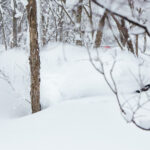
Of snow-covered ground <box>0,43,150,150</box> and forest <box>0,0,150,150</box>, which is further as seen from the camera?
snow-covered ground <box>0,43,150,150</box>

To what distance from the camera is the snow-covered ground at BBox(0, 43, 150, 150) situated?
3836 millimetres

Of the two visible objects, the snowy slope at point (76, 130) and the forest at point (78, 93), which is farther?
the snowy slope at point (76, 130)

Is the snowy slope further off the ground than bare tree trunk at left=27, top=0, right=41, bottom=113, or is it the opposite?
bare tree trunk at left=27, top=0, right=41, bottom=113

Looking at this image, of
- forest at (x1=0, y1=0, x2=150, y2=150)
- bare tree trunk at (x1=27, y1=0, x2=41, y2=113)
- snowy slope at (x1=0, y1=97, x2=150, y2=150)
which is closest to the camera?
forest at (x1=0, y1=0, x2=150, y2=150)

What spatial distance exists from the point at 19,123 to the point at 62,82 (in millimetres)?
1529

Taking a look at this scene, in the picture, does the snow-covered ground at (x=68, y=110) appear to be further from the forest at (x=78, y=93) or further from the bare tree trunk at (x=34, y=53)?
the bare tree trunk at (x=34, y=53)

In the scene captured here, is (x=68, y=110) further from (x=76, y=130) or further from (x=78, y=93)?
(x=78, y=93)

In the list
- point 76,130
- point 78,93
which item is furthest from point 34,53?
point 76,130

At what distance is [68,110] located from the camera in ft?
15.4

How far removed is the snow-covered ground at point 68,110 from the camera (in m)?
3.84

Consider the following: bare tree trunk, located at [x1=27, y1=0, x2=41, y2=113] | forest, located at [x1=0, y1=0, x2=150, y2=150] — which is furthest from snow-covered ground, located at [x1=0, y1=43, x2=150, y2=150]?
bare tree trunk, located at [x1=27, y1=0, x2=41, y2=113]

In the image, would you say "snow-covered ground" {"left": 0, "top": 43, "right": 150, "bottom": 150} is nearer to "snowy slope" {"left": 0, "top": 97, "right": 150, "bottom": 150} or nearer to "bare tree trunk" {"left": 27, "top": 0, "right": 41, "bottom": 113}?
"snowy slope" {"left": 0, "top": 97, "right": 150, "bottom": 150}

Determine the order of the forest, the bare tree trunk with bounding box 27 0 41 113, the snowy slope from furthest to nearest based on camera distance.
Result: the bare tree trunk with bounding box 27 0 41 113
the snowy slope
the forest

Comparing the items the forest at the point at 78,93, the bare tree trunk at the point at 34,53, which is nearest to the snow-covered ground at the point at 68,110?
the forest at the point at 78,93
